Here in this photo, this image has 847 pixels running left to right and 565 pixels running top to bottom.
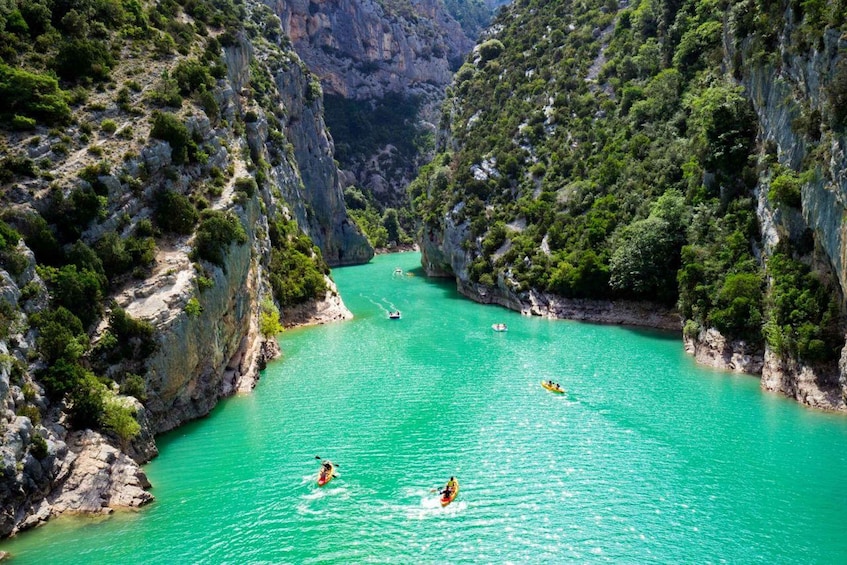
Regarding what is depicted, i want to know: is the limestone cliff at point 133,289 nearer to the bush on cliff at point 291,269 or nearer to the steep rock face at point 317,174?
the bush on cliff at point 291,269

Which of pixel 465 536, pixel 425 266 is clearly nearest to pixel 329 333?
pixel 465 536

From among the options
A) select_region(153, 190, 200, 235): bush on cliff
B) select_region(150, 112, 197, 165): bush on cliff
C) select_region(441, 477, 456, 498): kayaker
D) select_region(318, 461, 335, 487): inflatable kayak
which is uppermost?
select_region(150, 112, 197, 165): bush on cliff

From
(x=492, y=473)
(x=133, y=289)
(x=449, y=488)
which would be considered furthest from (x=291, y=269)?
(x=449, y=488)

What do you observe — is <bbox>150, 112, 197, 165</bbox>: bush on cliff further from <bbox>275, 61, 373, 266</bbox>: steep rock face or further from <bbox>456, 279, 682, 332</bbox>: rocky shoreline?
<bbox>275, 61, 373, 266</bbox>: steep rock face

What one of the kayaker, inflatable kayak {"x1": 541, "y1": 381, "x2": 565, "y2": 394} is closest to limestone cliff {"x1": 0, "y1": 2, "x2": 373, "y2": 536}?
the kayaker

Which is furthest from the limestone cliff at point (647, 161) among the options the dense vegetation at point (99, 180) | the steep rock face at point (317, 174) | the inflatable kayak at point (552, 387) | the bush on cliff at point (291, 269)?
the dense vegetation at point (99, 180)

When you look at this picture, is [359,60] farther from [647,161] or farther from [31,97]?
[31,97]
